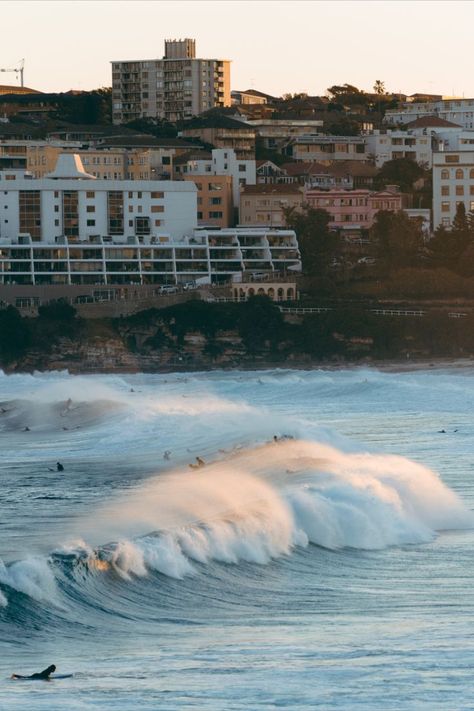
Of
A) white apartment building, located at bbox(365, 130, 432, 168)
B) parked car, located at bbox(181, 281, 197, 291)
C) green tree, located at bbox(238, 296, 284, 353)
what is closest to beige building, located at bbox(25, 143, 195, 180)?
parked car, located at bbox(181, 281, 197, 291)

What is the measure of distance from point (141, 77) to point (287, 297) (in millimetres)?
65269

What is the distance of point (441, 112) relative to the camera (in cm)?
15438

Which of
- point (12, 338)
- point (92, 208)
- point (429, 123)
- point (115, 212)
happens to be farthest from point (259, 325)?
point (429, 123)

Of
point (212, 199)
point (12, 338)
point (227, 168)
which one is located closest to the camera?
point (12, 338)

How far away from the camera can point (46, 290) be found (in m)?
89.2

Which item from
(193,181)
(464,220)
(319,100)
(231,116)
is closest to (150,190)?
(193,181)

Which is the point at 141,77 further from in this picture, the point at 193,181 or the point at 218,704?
the point at 218,704

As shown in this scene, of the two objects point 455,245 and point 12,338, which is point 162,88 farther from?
point 12,338

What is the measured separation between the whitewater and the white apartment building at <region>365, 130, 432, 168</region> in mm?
80544

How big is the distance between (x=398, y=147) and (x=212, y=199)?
29.6 meters

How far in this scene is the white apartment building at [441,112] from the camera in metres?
152

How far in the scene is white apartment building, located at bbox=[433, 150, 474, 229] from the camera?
353ft

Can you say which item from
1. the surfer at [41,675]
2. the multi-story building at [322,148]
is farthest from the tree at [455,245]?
the surfer at [41,675]

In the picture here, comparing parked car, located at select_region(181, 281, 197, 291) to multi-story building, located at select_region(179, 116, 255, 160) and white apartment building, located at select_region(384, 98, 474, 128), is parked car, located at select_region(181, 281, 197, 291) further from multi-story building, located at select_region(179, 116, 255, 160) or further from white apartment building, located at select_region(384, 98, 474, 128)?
white apartment building, located at select_region(384, 98, 474, 128)
